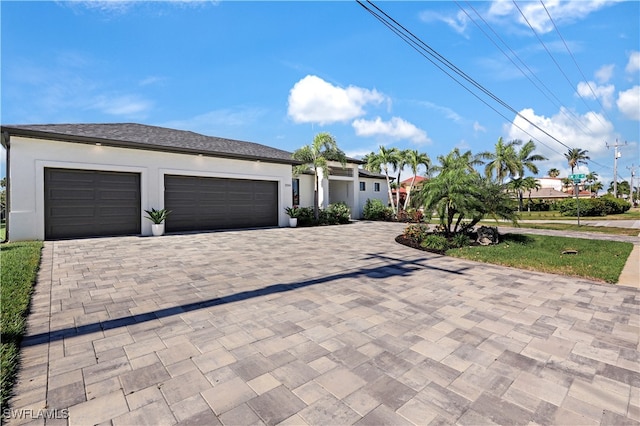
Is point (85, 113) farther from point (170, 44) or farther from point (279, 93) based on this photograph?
point (279, 93)

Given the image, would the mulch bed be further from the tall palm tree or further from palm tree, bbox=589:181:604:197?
palm tree, bbox=589:181:604:197

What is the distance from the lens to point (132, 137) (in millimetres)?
11680

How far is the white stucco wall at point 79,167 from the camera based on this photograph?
9281 millimetres

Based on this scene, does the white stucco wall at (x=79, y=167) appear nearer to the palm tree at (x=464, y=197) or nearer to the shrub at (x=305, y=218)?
the shrub at (x=305, y=218)

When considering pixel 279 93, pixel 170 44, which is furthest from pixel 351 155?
pixel 170 44

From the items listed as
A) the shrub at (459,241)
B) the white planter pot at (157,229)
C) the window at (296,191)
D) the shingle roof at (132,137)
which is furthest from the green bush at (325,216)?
the shrub at (459,241)

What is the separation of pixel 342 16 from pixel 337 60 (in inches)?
124

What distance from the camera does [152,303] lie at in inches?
157

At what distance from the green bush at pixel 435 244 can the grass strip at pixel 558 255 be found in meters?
0.33

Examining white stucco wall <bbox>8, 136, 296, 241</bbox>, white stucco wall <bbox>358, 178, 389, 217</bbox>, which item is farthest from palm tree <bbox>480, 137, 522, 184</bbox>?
white stucco wall <bbox>8, 136, 296, 241</bbox>

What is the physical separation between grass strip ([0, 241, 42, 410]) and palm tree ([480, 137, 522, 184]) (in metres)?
33.1

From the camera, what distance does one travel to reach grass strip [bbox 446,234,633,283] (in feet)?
20.2

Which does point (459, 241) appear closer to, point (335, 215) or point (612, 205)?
point (335, 215)

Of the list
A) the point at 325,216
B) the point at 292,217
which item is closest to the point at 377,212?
the point at 325,216
